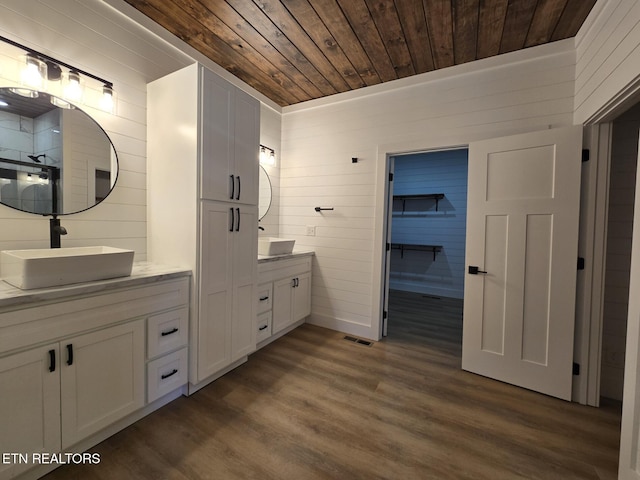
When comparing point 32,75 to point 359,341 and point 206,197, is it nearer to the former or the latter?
point 206,197

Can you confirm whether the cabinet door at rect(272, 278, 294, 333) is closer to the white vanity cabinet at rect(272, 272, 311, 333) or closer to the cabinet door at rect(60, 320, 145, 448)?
the white vanity cabinet at rect(272, 272, 311, 333)

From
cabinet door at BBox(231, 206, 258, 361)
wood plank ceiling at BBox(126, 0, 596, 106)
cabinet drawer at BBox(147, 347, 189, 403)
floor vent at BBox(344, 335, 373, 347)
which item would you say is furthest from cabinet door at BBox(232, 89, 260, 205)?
floor vent at BBox(344, 335, 373, 347)

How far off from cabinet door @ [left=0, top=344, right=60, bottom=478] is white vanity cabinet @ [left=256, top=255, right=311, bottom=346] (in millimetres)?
1453

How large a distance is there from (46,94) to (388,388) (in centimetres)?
311

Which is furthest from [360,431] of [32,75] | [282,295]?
[32,75]

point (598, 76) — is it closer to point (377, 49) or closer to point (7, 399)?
point (377, 49)

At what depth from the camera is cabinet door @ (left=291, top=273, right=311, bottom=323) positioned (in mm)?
3136

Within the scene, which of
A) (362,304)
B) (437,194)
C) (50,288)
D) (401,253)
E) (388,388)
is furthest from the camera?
(401,253)

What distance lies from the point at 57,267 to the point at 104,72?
1470mm

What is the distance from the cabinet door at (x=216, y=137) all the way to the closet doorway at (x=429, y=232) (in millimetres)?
2968

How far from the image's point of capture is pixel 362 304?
3117mm

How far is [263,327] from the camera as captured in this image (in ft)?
8.80

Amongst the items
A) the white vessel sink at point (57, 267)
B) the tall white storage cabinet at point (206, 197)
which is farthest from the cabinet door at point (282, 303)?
the white vessel sink at point (57, 267)

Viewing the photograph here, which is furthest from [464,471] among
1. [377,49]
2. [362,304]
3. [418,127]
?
[377,49]
